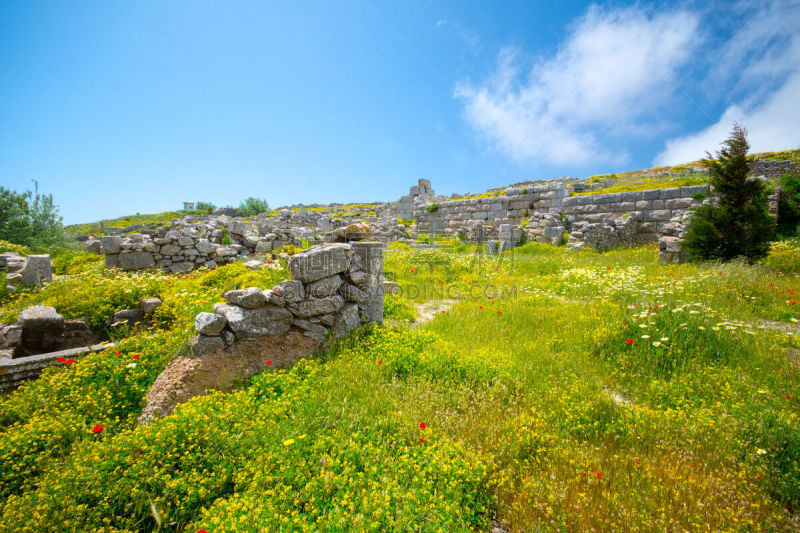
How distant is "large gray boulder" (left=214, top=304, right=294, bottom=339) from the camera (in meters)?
4.18

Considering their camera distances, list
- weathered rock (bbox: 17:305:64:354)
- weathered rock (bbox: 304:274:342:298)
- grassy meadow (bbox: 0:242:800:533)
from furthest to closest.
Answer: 1. weathered rock (bbox: 17:305:64:354)
2. weathered rock (bbox: 304:274:342:298)
3. grassy meadow (bbox: 0:242:800:533)

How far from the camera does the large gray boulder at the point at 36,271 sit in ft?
25.3

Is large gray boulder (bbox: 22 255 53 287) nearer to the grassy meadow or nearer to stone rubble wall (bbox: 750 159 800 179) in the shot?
the grassy meadow

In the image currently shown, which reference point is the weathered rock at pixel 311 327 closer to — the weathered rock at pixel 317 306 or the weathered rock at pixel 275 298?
the weathered rock at pixel 317 306

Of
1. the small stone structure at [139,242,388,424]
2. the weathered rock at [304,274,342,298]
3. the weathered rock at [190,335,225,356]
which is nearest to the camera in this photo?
the small stone structure at [139,242,388,424]

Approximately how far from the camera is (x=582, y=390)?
373 centimetres

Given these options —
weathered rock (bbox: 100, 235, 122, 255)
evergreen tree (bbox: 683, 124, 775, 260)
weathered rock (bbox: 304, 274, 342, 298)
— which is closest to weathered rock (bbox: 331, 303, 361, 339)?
weathered rock (bbox: 304, 274, 342, 298)

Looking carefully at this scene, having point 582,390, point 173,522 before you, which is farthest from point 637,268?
point 173,522

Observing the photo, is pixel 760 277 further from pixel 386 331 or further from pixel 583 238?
pixel 386 331

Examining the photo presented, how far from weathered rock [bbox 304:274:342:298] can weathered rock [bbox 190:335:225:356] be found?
1305mm

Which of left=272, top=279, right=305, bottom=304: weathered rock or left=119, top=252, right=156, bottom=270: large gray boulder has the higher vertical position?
left=272, top=279, right=305, bottom=304: weathered rock

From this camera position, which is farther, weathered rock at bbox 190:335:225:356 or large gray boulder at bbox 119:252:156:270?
large gray boulder at bbox 119:252:156:270

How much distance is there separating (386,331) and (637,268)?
26.7 ft

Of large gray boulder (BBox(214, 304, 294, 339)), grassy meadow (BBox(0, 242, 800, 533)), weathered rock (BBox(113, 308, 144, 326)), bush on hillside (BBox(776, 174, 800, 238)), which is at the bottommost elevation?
grassy meadow (BBox(0, 242, 800, 533))
